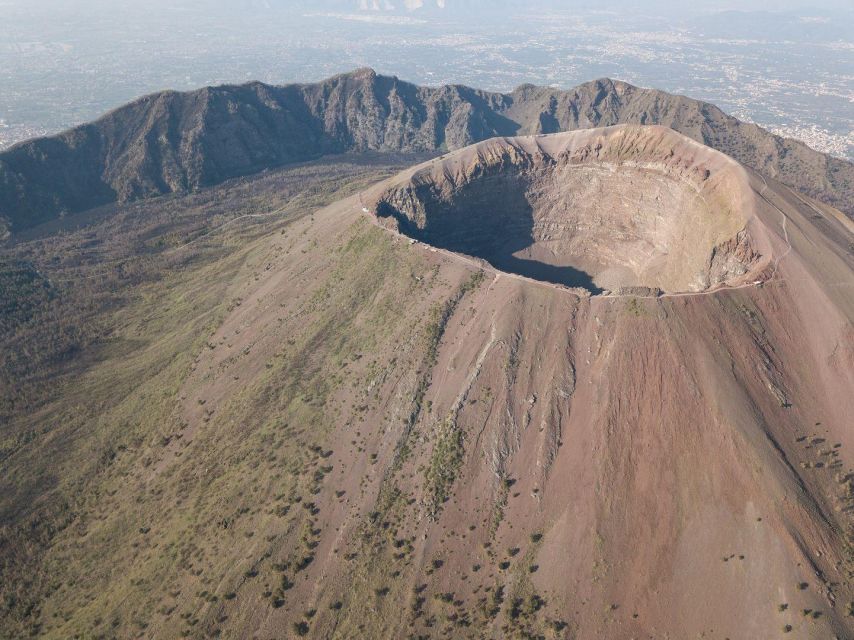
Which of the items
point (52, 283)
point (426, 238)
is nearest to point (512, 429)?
point (426, 238)

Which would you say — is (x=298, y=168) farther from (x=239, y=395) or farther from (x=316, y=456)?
(x=316, y=456)

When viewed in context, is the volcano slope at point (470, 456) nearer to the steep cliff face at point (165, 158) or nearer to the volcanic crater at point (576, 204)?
the volcanic crater at point (576, 204)

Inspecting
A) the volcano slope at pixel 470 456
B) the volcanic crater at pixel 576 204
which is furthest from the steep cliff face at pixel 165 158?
the volcano slope at pixel 470 456

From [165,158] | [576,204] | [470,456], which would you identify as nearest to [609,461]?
[470,456]

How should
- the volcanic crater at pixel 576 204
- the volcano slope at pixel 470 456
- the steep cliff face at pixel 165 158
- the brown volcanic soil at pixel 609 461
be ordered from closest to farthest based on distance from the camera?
the brown volcanic soil at pixel 609 461 < the volcano slope at pixel 470 456 < the volcanic crater at pixel 576 204 < the steep cliff face at pixel 165 158

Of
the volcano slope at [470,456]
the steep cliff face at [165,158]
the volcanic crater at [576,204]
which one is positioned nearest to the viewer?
the volcano slope at [470,456]

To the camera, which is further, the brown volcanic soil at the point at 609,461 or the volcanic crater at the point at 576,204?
the volcanic crater at the point at 576,204

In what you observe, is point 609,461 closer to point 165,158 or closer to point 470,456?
point 470,456
